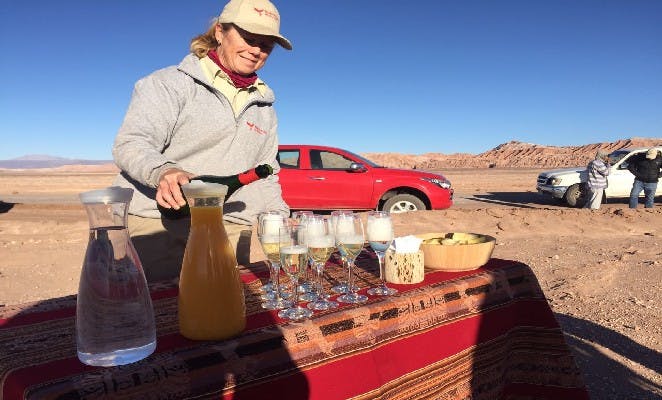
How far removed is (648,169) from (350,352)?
1222 cm

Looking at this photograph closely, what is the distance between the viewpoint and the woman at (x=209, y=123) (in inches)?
82.2

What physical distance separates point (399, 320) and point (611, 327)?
3.44 metres

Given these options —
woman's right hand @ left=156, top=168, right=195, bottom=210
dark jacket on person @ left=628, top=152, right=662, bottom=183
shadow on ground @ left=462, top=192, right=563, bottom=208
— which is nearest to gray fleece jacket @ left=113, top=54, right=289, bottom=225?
woman's right hand @ left=156, top=168, right=195, bottom=210

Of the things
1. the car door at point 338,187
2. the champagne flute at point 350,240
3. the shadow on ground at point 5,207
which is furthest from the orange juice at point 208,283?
the shadow on ground at point 5,207

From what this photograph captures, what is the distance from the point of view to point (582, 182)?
40.8 ft

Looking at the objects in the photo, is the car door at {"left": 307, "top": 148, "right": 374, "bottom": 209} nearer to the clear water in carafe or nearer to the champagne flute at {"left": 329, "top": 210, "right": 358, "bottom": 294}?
the champagne flute at {"left": 329, "top": 210, "right": 358, "bottom": 294}

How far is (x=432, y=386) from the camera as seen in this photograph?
172 centimetres

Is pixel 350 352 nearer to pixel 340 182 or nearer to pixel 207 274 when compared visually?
pixel 207 274

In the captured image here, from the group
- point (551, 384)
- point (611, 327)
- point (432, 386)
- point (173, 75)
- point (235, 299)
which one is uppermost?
point (173, 75)

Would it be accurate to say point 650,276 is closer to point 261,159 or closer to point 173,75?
point 261,159

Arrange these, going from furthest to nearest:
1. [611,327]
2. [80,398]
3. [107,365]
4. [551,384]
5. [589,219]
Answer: [589,219] < [611,327] < [551,384] < [107,365] < [80,398]

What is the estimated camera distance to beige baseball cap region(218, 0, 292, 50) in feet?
6.68

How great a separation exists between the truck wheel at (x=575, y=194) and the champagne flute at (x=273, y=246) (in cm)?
1271

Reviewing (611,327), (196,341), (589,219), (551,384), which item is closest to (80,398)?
(196,341)
